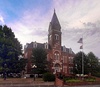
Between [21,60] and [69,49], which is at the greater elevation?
[69,49]

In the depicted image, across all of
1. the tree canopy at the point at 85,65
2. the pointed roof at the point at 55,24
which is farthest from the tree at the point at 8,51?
the tree canopy at the point at 85,65

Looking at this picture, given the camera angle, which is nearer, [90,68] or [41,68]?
[41,68]

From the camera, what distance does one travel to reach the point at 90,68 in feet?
195

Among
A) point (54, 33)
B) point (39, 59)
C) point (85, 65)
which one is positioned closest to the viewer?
point (39, 59)

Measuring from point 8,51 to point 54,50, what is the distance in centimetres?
1957

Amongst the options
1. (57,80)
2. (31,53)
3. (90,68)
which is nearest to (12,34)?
(31,53)

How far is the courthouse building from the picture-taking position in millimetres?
59188

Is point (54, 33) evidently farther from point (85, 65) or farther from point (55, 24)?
point (85, 65)

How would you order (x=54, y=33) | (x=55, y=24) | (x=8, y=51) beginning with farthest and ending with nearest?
(x=55, y=24) < (x=54, y=33) < (x=8, y=51)

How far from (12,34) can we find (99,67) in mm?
33565

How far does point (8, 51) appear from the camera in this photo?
148ft

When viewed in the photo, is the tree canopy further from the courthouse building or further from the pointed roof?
the pointed roof

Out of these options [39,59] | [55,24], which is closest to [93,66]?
[55,24]

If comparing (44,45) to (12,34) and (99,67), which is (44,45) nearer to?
(12,34)
